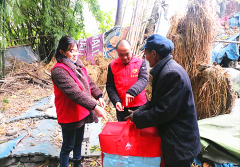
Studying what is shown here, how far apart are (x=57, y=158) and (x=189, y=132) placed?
2077mm

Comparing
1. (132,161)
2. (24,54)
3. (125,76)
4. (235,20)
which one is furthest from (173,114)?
(235,20)

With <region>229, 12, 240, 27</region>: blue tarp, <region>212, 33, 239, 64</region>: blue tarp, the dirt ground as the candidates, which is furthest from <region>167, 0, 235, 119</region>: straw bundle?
<region>229, 12, 240, 27</region>: blue tarp

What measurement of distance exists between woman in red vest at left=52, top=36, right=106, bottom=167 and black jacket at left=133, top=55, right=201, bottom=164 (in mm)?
642

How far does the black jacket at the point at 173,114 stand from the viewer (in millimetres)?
1106

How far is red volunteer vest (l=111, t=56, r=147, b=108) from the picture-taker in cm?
206

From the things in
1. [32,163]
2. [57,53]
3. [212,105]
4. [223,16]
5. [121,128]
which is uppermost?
[223,16]

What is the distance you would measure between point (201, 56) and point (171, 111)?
279 cm

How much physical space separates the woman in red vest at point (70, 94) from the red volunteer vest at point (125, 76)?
436 mm

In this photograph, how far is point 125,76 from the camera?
6.78 feet

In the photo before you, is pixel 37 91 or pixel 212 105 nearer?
pixel 212 105

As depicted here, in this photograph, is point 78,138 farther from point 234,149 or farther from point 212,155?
point 234,149

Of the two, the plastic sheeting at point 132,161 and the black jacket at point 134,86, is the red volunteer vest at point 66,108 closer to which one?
Answer: the black jacket at point 134,86

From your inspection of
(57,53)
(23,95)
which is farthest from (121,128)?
(23,95)

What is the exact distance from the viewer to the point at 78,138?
208 centimetres
